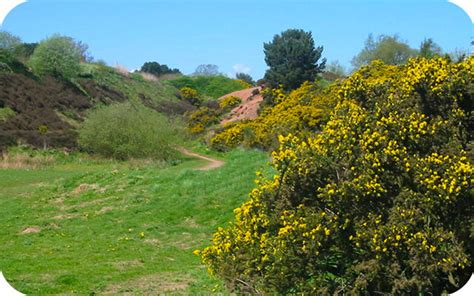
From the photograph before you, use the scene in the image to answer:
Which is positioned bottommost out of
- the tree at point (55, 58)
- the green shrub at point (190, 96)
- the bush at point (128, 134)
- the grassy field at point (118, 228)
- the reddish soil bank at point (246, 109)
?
the grassy field at point (118, 228)

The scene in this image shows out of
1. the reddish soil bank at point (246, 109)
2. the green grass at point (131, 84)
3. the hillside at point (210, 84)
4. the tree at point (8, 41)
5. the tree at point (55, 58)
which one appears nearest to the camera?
the reddish soil bank at point (246, 109)

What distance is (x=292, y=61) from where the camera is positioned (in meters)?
34.8

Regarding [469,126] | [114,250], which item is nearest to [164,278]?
[114,250]

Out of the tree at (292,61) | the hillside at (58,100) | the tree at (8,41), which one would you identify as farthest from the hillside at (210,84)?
the tree at (292,61)

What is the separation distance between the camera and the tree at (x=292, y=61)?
3378cm

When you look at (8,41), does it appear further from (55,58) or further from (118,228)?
(118,228)

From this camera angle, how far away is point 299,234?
5.29 m

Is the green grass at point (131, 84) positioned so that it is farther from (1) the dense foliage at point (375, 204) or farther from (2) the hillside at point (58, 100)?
(1) the dense foliage at point (375, 204)

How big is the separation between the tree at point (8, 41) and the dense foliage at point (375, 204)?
4965 cm

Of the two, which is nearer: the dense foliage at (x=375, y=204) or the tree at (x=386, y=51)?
the dense foliage at (x=375, y=204)

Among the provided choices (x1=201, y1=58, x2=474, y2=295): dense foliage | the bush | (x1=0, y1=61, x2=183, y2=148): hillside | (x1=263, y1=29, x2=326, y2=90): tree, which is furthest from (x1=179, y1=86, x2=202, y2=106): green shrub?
(x1=201, y1=58, x2=474, y2=295): dense foliage

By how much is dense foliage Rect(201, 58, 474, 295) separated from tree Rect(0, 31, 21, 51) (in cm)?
4965

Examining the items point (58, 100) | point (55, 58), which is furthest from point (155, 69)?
point (58, 100)

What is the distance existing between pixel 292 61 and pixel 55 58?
2658 cm
